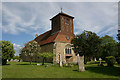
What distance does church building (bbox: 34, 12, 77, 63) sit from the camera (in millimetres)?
28461

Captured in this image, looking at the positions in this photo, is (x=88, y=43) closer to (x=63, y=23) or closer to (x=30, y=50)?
(x=63, y=23)

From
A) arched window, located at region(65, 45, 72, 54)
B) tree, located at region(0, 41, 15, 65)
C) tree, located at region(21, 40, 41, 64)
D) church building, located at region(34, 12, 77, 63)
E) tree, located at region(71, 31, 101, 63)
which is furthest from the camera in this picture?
arched window, located at region(65, 45, 72, 54)

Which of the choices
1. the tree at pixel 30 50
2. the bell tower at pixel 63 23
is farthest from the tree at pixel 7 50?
the bell tower at pixel 63 23

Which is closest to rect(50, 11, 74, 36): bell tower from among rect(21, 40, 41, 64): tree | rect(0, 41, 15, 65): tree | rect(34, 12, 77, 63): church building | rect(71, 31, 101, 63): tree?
rect(34, 12, 77, 63): church building

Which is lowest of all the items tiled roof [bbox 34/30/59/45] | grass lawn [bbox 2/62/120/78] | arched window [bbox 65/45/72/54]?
grass lawn [bbox 2/62/120/78]

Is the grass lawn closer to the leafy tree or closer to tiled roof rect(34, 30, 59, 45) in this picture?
tiled roof rect(34, 30, 59, 45)

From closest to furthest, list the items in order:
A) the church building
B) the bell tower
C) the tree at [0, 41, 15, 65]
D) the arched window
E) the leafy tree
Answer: the tree at [0, 41, 15, 65] → the church building → the arched window → the bell tower → the leafy tree

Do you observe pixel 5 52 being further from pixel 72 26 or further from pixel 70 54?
pixel 72 26

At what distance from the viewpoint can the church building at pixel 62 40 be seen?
28461 millimetres

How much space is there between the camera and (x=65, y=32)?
32344 mm

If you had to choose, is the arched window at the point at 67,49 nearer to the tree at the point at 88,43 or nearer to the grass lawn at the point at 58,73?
the tree at the point at 88,43

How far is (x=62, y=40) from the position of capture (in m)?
29.9

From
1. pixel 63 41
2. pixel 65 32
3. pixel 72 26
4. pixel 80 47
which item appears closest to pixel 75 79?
pixel 80 47

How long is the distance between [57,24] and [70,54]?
37.2 feet
